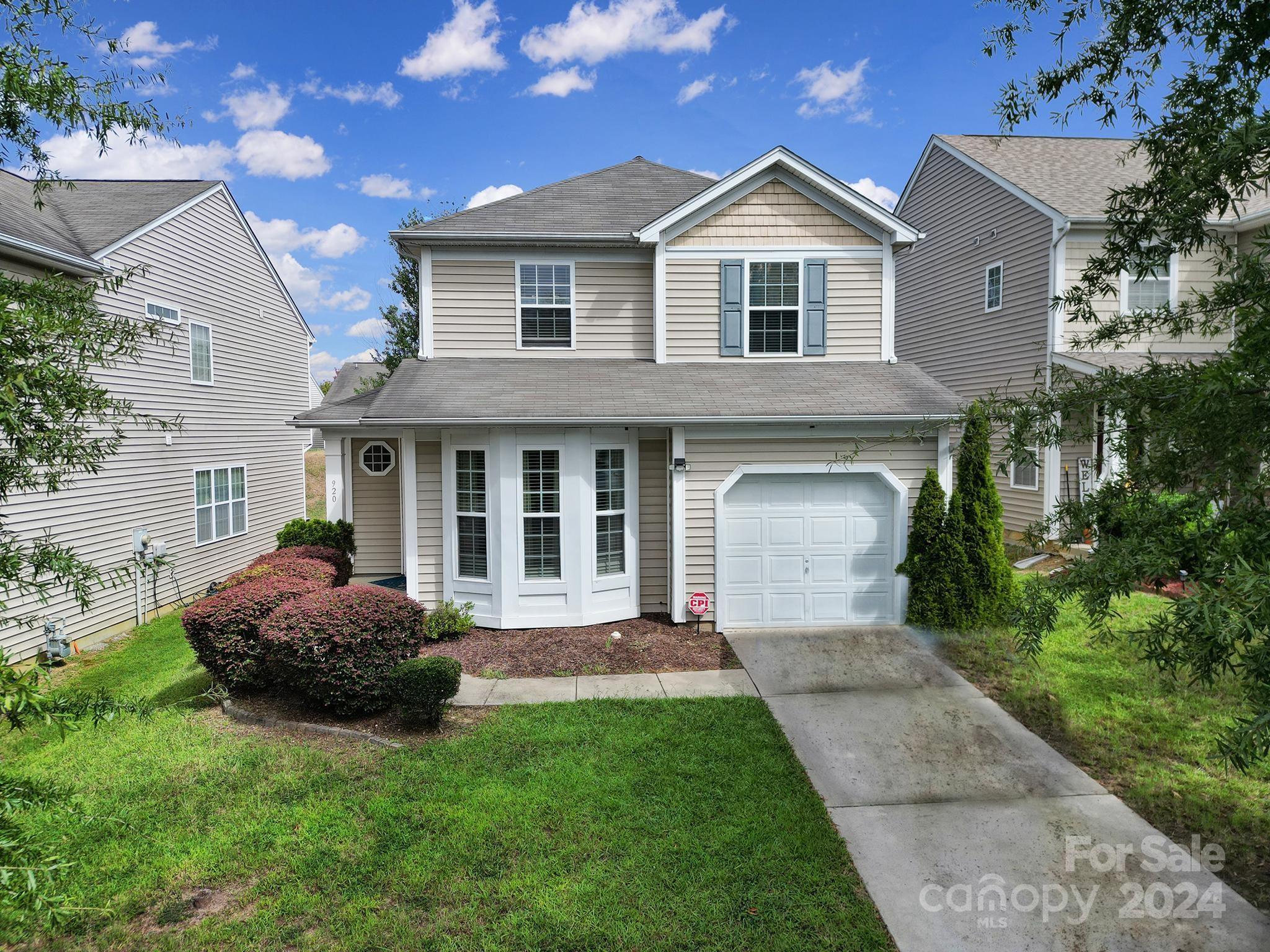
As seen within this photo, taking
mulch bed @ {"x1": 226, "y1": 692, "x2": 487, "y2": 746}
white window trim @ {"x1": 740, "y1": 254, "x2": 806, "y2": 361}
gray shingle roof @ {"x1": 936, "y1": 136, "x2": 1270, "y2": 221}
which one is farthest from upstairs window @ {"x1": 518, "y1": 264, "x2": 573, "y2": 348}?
gray shingle roof @ {"x1": 936, "y1": 136, "x2": 1270, "y2": 221}

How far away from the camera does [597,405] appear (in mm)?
9430

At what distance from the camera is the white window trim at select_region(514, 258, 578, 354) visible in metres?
11.0

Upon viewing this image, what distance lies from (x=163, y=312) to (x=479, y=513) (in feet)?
26.0

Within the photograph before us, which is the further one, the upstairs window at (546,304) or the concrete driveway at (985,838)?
the upstairs window at (546,304)

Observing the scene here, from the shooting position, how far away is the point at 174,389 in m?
12.7

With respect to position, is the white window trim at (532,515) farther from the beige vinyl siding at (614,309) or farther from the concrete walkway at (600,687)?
the beige vinyl siding at (614,309)

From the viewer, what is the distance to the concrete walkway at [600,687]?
7.53m

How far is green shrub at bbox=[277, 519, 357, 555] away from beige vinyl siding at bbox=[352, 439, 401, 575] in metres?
0.27

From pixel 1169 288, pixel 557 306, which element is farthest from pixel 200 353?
pixel 1169 288

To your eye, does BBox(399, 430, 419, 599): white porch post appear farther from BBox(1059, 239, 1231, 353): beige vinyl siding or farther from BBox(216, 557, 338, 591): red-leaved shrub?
BBox(1059, 239, 1231, 353): beige vinyl siding

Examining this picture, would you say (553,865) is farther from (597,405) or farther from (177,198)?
(177,198)

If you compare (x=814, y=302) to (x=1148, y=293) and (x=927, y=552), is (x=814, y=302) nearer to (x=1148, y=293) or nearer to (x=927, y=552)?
(x=927, y=552)

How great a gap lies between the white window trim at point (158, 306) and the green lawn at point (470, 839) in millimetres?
8043

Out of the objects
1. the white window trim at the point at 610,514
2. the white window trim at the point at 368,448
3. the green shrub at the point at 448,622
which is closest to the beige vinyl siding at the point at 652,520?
the white window trim at the point at 610,514
